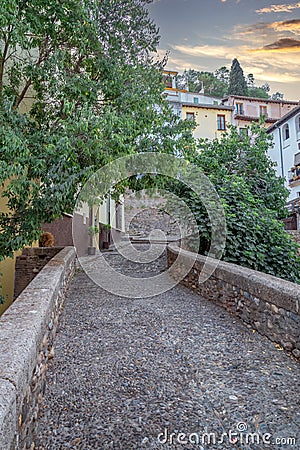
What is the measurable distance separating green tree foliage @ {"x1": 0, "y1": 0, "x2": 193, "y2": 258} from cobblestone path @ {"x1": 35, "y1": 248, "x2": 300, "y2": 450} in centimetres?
181

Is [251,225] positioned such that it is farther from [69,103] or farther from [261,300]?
[69,103]

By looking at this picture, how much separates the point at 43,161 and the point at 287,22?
25.7ft

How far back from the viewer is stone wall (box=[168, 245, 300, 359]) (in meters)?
3.02

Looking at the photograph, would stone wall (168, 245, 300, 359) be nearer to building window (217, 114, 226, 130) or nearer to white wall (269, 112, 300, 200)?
white wall (269, 112, 300, 200)

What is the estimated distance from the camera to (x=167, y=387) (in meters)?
2.55

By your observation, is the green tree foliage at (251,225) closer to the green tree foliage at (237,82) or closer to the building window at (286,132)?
the building window at (286,132)

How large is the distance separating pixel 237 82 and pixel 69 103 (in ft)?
104

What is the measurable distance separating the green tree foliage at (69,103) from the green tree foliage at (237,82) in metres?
28.5

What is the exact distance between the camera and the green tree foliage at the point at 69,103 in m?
4.42

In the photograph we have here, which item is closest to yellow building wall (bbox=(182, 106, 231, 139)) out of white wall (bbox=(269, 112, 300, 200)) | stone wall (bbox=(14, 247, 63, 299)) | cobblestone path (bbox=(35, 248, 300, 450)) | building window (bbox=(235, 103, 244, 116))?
building window (bbox=(235, 103, 244, 116))

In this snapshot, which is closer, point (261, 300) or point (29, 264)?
point (261, 300)

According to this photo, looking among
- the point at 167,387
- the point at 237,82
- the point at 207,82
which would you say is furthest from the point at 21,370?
the point at 207,82

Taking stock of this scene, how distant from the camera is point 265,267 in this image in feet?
20.0

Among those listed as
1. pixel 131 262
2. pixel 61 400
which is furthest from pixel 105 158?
pixel 131 262
